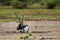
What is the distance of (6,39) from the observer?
59.3ft

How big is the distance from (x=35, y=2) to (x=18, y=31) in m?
53.2

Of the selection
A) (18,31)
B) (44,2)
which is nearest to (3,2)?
(44,2)

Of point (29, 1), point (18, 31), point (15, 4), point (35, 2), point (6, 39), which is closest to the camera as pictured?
point (6, 39)

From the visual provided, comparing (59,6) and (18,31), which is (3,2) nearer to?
(59,6)

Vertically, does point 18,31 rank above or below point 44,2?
above

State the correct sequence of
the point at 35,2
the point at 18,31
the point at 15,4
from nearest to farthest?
the point at 18,31
the point at 15,4
the point at 35,2

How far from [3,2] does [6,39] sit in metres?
50.8

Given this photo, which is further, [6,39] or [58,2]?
[58,2]

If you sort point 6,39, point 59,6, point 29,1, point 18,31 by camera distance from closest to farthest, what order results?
1. point 6,39
2. point 18,31
3. point 29,1
4. point 59,6

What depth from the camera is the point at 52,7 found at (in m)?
60.0

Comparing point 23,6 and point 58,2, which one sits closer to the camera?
point 23,6

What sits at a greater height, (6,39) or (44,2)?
(6,39)

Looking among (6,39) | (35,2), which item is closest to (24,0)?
(35,2)

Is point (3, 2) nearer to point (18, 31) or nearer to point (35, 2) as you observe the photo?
point (35, 2)
